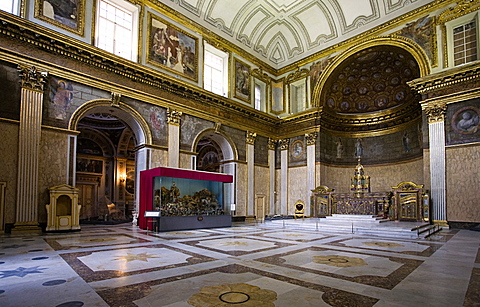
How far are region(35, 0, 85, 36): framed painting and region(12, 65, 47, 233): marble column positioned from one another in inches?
95.1

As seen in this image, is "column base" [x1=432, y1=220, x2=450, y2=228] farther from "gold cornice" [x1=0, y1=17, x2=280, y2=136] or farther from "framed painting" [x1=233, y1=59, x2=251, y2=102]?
"framed painting" [x1=233, y1=59, x2=251, y2=102]

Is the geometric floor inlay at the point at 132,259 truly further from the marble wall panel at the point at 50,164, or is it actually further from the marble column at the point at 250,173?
the marble column at the point at 250,173

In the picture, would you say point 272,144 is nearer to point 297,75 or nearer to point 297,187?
point 297,187

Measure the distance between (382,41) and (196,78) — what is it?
38.1 feet

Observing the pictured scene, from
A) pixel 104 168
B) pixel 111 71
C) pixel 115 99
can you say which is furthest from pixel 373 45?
pixel 104 168

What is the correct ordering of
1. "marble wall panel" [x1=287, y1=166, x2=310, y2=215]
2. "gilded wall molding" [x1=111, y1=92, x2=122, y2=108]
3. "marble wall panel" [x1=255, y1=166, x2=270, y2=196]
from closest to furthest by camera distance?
"gilded wall molding" [x1=111, y1=92, x2=122, y2=108]
"marble wall panel" [x1=287, y1=166, x2=310, y2=215]
"marble wall panel" [x1=255, y1=166, x2=270, y2=196]

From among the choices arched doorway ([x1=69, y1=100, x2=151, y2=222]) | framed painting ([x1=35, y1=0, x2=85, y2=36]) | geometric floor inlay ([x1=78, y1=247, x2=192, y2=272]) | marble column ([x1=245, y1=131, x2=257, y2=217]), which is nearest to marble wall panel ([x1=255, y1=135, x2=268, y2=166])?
marble column ([x1=245, y1=131, x2=257, y2=217])

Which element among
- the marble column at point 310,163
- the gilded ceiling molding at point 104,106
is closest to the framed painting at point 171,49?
the gilded ceiling molding at point 104,106

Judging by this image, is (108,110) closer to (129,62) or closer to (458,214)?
(129,62)

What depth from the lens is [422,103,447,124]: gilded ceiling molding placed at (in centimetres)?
1506

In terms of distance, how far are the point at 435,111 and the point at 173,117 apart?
45.4ft

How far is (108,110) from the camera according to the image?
1445cm

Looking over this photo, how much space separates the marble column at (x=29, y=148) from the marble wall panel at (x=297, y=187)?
1558 centimetres

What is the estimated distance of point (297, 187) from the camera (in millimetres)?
21562
